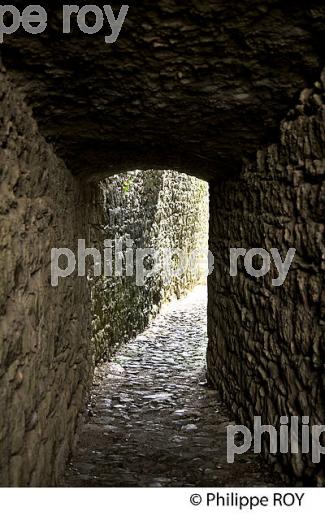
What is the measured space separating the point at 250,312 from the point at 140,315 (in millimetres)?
3611

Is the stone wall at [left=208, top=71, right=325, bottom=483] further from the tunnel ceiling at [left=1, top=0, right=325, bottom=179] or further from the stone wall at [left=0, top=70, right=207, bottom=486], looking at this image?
the stone wall at [left=0, top=70, right=207, bottom=486]

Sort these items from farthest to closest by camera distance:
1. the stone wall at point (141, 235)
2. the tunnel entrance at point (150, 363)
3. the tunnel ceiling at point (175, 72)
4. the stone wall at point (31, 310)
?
the stone wall at point (141, 235) < the tunnel entrance at point (150, 363) < the stone wall at point (31, 310) < the tunnel ceiling at point (175, 72)

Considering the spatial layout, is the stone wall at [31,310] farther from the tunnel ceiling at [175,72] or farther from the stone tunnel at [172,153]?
the tunnel ceiling at [175,72]

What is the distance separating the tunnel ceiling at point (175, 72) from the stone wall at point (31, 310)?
16 centimetres

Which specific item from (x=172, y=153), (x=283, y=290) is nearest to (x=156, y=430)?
(x=283, y=290)

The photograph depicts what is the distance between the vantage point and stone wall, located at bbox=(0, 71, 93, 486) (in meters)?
1.73

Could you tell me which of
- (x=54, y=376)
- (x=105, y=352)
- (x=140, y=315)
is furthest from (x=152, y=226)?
(x=54, y=376)

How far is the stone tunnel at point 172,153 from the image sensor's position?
5.52 feet

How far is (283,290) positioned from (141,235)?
13.8 feet

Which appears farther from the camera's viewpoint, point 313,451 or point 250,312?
point 250,312

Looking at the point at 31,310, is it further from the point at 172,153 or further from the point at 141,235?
the point at 141,235

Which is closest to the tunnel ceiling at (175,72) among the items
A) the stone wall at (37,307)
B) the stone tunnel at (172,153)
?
the stone tunnel at (172,153)

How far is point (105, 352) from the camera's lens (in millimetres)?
4938

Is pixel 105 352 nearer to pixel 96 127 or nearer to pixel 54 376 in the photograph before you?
pixel 54 376
